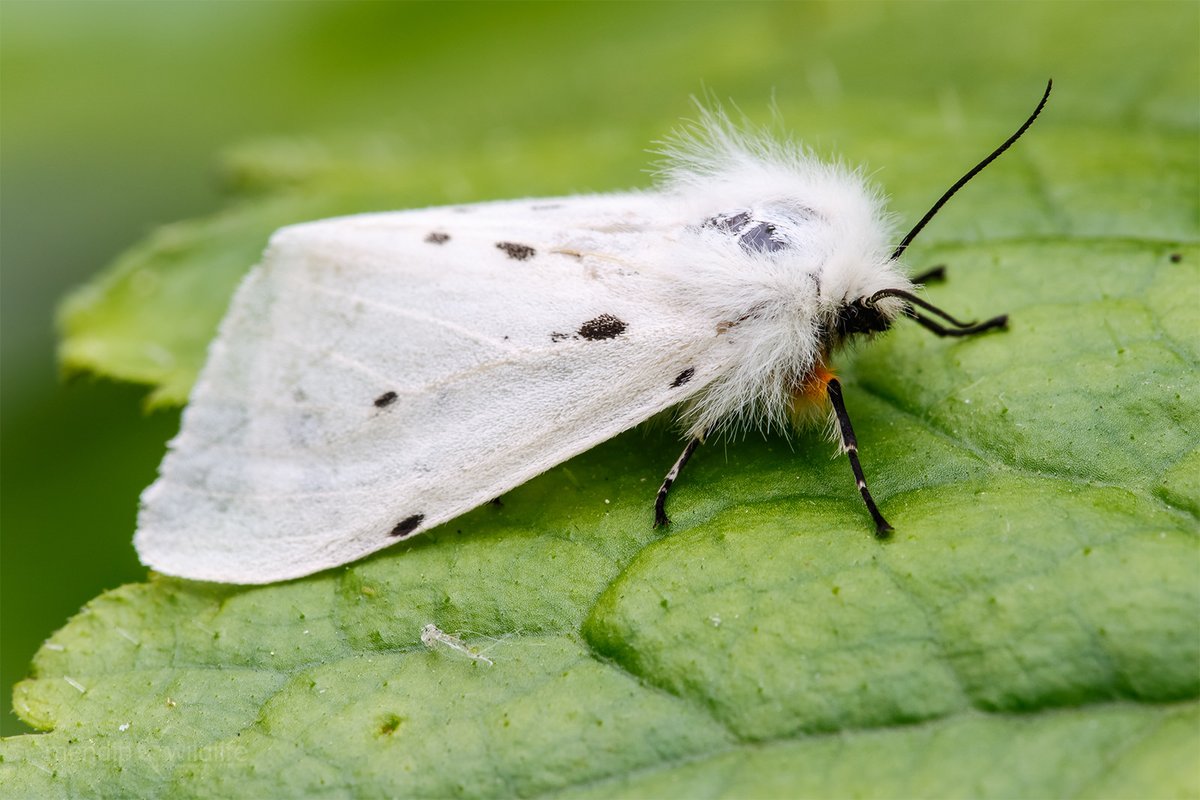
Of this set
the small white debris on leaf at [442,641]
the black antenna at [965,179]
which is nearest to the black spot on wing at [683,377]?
the black antenna at [965,179]

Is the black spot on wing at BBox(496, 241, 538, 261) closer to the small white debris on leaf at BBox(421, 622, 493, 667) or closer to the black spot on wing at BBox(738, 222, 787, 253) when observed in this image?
the black spot on wing at BBox(738, 222, 787, 253)

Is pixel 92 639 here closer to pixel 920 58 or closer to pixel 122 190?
pixel 122 190

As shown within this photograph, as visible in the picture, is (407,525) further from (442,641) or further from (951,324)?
(951,324)

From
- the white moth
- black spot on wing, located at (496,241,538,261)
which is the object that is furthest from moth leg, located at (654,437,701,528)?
black spot on wing, located at (496,241,538,261)

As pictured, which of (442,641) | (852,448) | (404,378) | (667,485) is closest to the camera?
(442,641)

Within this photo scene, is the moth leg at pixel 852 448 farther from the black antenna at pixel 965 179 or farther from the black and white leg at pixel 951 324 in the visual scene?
the black antenna at pixel 965 179

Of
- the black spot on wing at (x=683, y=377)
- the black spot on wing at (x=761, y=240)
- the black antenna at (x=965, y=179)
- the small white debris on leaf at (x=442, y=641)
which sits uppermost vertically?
the black antenna at (x=965, y=179)

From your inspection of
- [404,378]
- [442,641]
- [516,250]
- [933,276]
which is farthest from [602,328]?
[933,276]

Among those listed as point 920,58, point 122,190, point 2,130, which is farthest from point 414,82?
point 920,58
